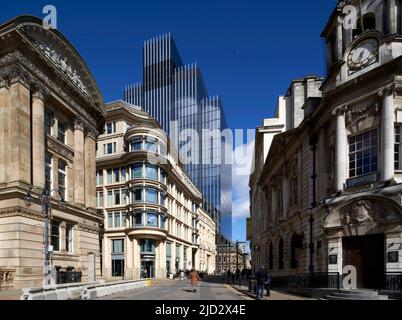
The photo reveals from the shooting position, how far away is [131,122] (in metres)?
62.0

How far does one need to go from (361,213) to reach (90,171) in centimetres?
2808

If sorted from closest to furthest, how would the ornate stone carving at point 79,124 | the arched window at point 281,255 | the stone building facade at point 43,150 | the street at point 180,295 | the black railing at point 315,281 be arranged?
the black railing at point 315,281 → the street at point 180,295 → the stone building facade at point 43,150 → the arched window at point 281,255 → the ornate stone carving at point 79,124

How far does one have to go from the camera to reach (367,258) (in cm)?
1888

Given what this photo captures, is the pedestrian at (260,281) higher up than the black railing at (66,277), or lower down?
higher up

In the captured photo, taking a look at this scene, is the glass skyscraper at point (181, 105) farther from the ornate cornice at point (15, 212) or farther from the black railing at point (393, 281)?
the black railing at point (393, 281)

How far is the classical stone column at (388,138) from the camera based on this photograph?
1805cm

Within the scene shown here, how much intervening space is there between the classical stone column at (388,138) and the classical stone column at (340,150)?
240 centimetres

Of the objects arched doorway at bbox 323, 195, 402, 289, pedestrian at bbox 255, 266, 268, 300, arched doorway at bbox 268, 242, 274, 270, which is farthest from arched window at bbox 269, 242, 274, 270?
pedestrian at bbox 255, 266, 268, 300

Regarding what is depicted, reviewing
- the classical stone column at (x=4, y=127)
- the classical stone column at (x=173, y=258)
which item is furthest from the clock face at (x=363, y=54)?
the classical stone column at (x=173, y=258)

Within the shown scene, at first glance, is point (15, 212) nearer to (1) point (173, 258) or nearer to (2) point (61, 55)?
(2) point (61, 55)

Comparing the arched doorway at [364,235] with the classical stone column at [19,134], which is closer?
the arched doorway at [364,235]

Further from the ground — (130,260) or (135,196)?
(135,196)

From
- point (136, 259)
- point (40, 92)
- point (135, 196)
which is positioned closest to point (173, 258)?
point (136, 259)
